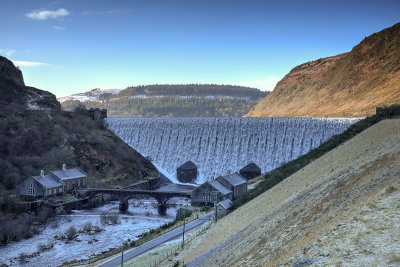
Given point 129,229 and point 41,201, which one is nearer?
point 129,229

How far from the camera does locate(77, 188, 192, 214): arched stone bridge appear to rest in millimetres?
45438

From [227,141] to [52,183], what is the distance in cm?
2932

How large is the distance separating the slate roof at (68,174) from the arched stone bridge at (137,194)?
2391 mm

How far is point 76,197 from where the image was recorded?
159 feet

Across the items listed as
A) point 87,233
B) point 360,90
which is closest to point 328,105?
point 360,90

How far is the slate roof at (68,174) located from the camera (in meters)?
49.4

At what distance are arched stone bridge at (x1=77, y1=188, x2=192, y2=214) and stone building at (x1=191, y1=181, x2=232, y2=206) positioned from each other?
76.8 inches

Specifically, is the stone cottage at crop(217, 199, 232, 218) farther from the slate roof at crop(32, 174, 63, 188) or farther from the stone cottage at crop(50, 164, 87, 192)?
Answer: the stone cottage at crop(50, 164, 87, 192)

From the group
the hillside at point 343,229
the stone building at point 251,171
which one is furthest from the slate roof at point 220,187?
the hillside at point 343,229

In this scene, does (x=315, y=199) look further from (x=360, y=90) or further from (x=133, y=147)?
(x=360, y=90)

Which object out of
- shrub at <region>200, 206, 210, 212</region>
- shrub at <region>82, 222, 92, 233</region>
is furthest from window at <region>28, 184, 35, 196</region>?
shrub at <region>200, 206, 210, 212</region>

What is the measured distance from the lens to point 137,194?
47.4m

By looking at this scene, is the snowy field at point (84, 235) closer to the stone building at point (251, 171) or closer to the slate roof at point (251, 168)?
the stone building at point (251, 171)

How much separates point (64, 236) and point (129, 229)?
239 inches
